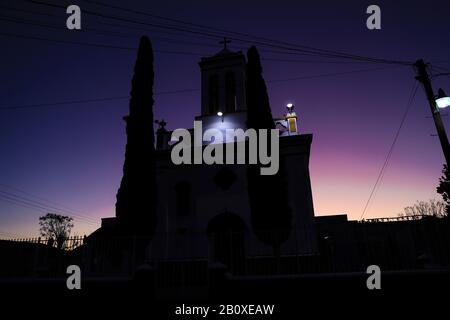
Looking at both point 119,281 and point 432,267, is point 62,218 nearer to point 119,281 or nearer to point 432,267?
point 119,281

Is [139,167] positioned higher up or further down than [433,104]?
higher up

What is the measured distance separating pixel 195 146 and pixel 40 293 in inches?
442

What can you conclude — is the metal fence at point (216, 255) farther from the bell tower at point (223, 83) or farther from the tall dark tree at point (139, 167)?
the bell tower at point (223, 83)

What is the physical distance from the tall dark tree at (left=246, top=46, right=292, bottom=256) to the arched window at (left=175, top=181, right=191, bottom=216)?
4076 mm

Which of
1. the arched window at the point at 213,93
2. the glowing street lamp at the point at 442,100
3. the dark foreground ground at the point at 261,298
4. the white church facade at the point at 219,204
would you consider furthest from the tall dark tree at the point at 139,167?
the glowing street lamp at the point at 442,100

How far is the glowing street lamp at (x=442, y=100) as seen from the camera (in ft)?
25.3

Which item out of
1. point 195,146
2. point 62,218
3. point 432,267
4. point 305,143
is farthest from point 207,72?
A: point 62,218

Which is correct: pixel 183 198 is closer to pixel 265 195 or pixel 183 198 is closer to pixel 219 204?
pixel 219 204

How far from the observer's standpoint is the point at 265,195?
14672 millimetres

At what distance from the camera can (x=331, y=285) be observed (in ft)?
27.1

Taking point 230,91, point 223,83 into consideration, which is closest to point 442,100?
point 230,91

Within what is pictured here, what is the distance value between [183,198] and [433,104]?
1310cm

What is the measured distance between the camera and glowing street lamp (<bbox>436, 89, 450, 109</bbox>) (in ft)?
25.3

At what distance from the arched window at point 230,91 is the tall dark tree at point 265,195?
3.85 metres
